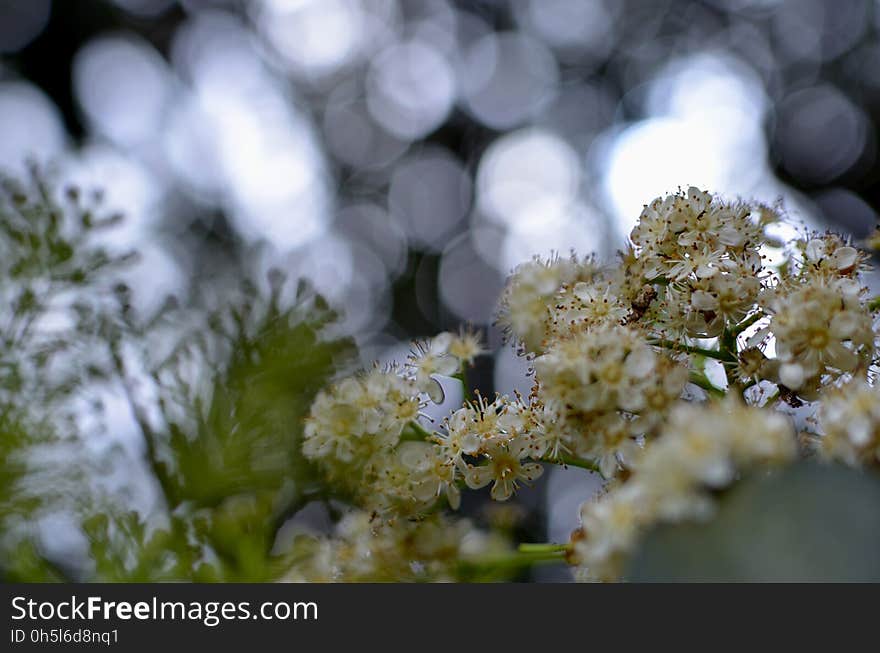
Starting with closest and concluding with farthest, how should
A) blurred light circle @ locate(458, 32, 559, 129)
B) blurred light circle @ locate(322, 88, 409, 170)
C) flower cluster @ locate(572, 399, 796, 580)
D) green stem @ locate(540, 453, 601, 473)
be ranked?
flower cluster @ locate(572, 399, 796, 580) → green stem @ locate(540, 453, 601, 473) → blurred light circle @ locate(458, 32, 559, 129) → blurred light circle @ locate(322, 88, 409, 170)

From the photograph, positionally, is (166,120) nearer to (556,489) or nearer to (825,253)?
(556,489)

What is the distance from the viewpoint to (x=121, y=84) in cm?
612

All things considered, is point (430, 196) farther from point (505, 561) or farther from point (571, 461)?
point (505, 561)

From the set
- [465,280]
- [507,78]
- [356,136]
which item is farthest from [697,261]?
[356,136]

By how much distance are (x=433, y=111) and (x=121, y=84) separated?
7.48ft

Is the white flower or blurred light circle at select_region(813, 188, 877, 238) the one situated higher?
blurred light circle at select_region(813, 188, 877, 238)

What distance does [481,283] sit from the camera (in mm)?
5871

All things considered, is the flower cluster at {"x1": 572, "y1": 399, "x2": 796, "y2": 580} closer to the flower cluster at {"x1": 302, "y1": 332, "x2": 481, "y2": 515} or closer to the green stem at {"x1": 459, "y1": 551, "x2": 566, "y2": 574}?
the green stem at {"x1": 459, "y1": 551, "x2": 566, "y2": 574}

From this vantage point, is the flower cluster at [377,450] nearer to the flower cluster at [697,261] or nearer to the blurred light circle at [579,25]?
the flower cluster at [697,261]

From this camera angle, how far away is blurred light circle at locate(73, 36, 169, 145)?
5891 millimetres

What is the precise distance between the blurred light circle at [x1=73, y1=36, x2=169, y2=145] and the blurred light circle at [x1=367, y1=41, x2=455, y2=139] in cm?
163

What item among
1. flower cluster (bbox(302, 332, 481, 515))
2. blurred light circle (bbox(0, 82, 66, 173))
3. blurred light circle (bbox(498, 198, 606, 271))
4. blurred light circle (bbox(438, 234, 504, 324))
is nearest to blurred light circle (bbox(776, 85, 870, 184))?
blurred light circle (bbox(498, 198, 606, 271))

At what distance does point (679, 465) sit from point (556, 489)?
12.5 ft

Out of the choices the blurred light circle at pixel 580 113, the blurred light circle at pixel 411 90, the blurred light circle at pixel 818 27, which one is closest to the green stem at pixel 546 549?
the blurred light circle at pixel 580 113
